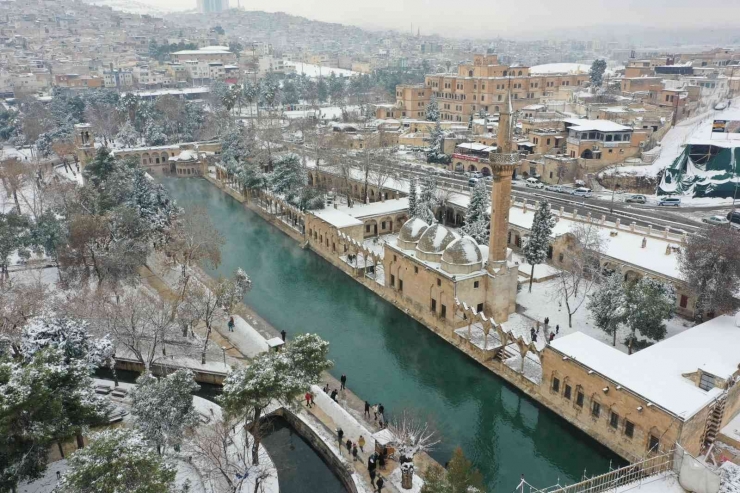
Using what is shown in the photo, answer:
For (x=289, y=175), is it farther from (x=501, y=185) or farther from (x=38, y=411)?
(x=38, y=411)

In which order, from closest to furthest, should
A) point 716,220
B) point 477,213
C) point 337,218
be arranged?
point 477,213 < point 716,220 < point 337,218

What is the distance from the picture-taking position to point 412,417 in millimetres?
22703

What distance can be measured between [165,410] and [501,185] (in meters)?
19.4

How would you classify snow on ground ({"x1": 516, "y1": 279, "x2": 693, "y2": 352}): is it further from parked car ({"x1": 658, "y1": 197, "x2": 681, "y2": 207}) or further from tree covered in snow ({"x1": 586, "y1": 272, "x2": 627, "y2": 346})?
parked car ({"x1": 658, "y1": 197, "x2": 681, "y2": 207})

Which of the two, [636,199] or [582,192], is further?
[582,192]

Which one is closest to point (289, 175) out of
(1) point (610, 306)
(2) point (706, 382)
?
(1) point (610, 306)

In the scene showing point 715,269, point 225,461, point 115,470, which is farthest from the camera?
point 715,269

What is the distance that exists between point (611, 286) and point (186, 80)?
125308 mm

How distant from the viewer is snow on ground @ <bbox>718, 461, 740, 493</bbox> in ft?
52.8

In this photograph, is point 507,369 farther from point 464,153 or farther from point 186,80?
point 186,80

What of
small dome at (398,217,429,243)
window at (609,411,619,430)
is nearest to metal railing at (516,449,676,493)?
window at (609,411,619,430)

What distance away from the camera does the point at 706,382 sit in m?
20.8

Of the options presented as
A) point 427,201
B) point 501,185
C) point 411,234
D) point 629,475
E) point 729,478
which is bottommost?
point 629,475

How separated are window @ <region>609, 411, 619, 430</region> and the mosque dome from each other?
1538 cm
